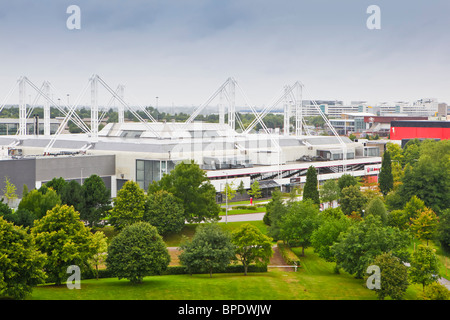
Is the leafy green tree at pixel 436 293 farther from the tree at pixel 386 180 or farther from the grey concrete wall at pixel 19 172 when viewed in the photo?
the grey concrete wall at pixel 19 172

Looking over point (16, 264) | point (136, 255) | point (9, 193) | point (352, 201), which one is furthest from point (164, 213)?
point (16, 264)

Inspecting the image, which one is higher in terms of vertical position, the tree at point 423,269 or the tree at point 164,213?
the tree at point 164,213

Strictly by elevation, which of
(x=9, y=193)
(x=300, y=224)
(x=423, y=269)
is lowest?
(x=423, y=269)

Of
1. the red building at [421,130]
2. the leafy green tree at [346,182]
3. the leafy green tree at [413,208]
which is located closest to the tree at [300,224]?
the leafy green tree at [413,208]

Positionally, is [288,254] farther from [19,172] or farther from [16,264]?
[19,172]

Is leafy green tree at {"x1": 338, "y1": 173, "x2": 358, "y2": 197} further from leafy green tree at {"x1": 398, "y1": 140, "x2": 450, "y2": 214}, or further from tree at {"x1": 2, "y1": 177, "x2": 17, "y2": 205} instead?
tree at {"x1": 2, "y1": 177, "x2": 17, "y2": 205}

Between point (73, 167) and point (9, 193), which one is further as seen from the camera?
point (73, 167)
